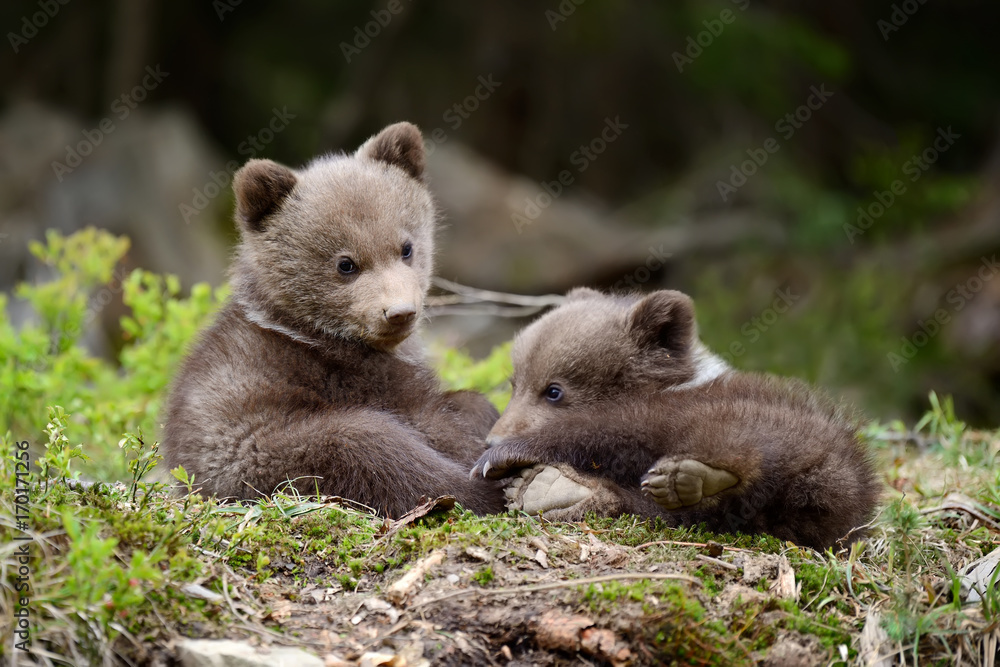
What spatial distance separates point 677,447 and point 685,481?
206mm

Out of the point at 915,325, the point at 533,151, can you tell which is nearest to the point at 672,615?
the point at 915,325

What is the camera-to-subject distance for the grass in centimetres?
287

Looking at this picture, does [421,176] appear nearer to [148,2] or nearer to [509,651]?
[509,651]

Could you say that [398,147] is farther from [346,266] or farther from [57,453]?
[57,453]

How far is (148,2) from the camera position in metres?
14.2

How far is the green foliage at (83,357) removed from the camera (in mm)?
6375

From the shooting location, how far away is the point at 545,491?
4.21 metres

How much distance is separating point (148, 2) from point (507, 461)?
12.9m

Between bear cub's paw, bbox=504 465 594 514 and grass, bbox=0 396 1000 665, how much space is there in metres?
0.13

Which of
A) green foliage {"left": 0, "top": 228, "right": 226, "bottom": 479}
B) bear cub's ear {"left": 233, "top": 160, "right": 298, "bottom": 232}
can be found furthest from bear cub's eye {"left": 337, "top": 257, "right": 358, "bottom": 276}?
green foliage {"left": 0, "top": 228, "right": 226, "bottom": 479}

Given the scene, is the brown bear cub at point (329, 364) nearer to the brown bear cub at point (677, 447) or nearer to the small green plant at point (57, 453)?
the brown bear cub at point (677, 447)

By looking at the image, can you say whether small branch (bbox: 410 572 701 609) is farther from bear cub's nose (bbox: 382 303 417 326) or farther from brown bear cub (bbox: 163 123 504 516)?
bear cub's nose (bbox: 382 303 417 326)

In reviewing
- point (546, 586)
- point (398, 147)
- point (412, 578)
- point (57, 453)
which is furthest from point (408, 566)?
point (398, 147)

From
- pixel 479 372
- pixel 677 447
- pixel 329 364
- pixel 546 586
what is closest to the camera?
pixel 546 586
